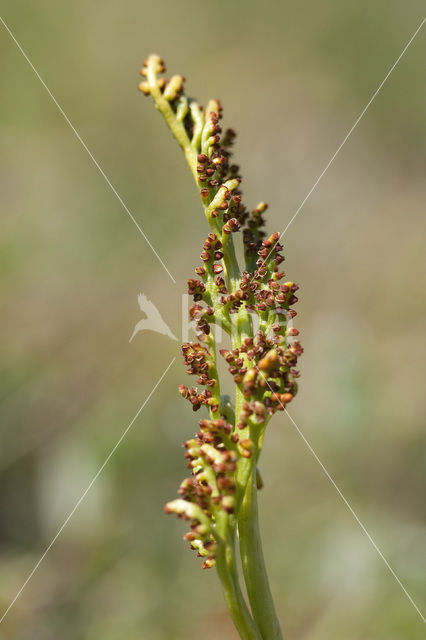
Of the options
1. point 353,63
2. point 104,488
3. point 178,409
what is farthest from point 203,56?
point 104,488

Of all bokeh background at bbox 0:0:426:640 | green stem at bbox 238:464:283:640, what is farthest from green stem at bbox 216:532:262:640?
bokeh background at bbox 0:0:426:640

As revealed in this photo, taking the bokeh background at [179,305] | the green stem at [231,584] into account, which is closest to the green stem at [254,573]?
the green stem at [231,584]

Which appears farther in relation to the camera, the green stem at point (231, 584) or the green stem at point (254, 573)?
the green stem at point (254, 573)

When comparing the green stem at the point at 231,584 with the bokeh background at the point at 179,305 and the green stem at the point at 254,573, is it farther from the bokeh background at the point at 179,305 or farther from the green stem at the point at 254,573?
the bokeh background at the point at 179,305

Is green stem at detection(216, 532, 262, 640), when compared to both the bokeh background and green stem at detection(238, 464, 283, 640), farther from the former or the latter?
the bokeh background

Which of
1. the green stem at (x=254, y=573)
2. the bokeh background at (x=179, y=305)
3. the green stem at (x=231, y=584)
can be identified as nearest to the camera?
the green stem at (x=231, y=584)

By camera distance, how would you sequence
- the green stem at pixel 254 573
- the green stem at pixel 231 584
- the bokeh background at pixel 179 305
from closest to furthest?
1. the green stem at pixel 231 584
2. the green stem at pixel 254 573
3. the bokeh background at pixel 179 305

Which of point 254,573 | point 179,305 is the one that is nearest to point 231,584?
point 254,573
